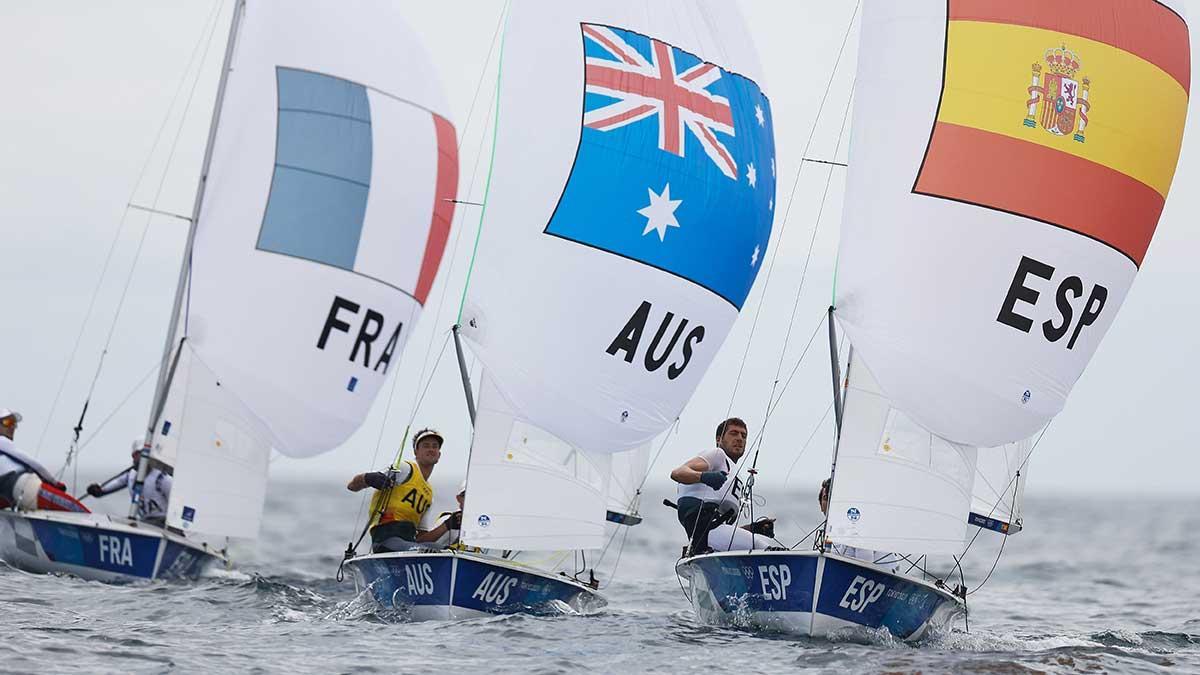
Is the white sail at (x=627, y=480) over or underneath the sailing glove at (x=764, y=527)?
over

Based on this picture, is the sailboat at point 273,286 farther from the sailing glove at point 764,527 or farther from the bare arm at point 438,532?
the sailing glove at point 764,527

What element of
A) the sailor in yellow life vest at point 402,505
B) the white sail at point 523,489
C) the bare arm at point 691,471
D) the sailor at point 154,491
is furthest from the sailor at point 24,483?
the bare arm at point 691,471

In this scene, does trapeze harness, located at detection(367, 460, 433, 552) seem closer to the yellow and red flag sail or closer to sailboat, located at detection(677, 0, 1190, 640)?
sailboat, located at detection(677, 0, 1190, 640)

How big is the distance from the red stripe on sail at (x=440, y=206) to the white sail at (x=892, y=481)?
219 inches

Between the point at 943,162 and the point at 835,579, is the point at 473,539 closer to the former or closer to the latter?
the point at 835,579

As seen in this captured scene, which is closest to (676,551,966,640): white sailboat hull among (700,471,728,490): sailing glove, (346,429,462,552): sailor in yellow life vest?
(700,471,728,490): sailing glove

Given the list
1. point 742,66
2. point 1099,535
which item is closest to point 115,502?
point 1099,535

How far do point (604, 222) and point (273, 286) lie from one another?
378cm

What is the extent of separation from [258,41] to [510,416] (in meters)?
5.06

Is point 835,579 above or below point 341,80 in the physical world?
below

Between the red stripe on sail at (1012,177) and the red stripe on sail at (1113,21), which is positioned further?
the red stripe on sail at (1113,21)

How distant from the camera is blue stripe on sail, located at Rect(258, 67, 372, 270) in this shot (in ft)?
46.8

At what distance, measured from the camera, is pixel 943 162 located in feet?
36.2

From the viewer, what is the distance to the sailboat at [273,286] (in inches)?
544
